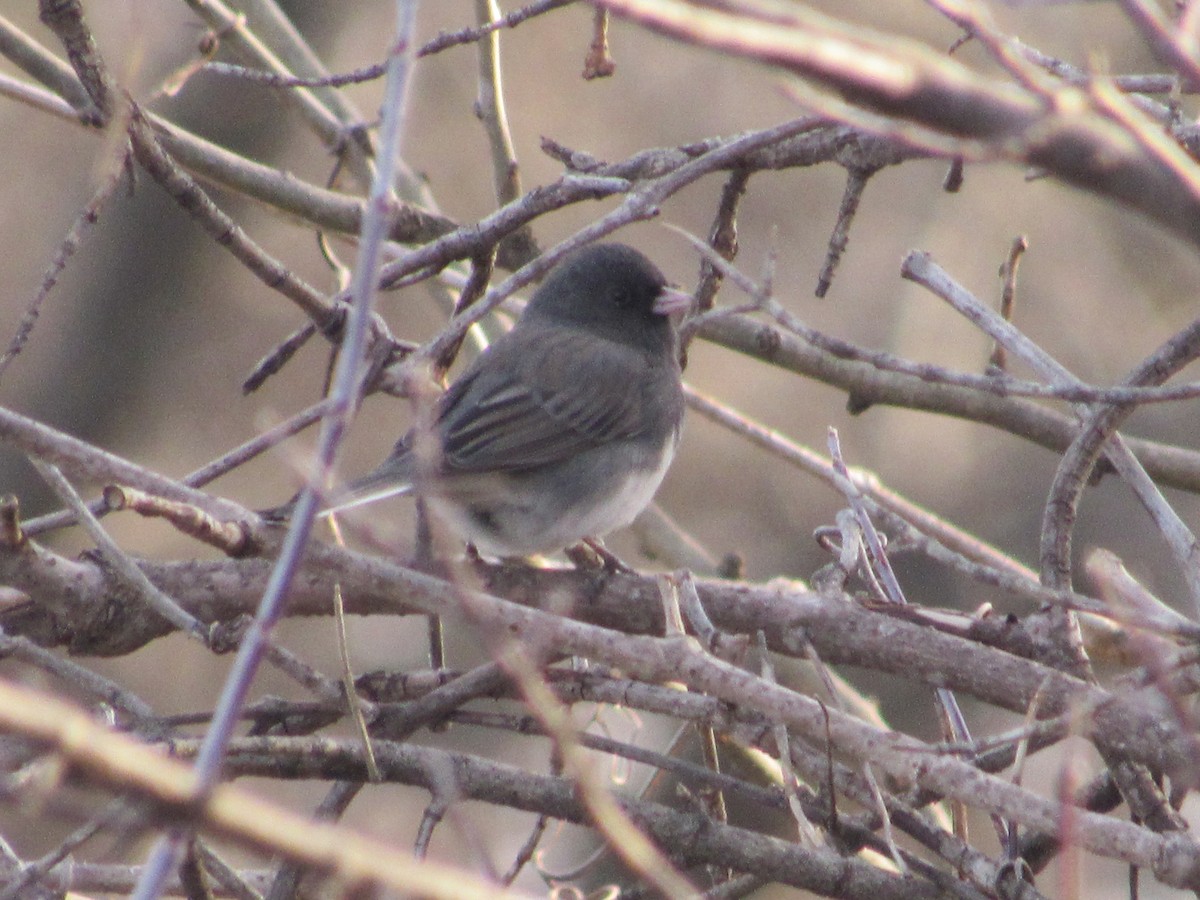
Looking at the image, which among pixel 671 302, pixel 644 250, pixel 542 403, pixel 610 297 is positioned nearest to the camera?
pixel 542 403

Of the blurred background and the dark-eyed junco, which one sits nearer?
the dark-eyed junco

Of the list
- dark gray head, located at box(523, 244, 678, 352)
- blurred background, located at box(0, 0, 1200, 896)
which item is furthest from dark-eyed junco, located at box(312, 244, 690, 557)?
blurred background, located at box(0, 0, 1200, 896)

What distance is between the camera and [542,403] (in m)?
3.38

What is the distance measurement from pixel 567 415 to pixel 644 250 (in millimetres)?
3431

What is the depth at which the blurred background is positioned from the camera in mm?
6324

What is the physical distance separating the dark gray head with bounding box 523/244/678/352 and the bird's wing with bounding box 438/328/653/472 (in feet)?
0.23

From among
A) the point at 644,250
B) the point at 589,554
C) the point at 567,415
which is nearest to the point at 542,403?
the point at 567,415

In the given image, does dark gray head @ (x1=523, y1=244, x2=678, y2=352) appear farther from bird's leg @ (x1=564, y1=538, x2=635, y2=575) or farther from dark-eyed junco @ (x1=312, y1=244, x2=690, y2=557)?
bird's leg @ (x1=564, y1=538, x2=635, y2=575)

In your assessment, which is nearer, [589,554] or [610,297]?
[589,554]

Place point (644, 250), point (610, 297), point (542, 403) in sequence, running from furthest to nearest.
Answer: point (644, 250) → point (610, 297) → point (542, 403)

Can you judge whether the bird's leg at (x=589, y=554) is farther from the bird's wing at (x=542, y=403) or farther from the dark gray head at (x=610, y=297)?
the dark gray head at (x=610, y=297)

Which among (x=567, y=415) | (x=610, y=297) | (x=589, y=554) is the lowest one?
(x=589, y=554)

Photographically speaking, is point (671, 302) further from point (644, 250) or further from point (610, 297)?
point (644, 250)

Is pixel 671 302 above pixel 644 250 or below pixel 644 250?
above
